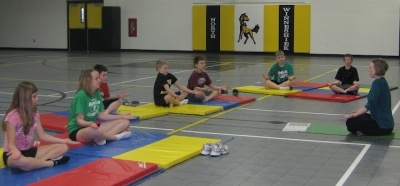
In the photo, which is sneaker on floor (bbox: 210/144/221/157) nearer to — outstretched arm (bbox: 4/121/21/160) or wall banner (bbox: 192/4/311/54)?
outstretched arm (bbox: 4/121/21/160)

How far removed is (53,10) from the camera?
33.8 meters

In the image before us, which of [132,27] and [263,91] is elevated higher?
[132,27]

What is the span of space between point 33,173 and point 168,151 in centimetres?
180

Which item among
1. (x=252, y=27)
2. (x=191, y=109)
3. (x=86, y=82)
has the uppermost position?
(x=252, y=27)

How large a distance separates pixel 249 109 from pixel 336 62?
1377cm

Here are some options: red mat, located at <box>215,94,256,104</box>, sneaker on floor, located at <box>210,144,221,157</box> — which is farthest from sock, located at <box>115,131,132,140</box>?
red mat, located at <box>215,94,256,104</box>

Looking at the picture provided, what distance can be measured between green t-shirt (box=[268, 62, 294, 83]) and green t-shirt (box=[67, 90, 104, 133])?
7.00 meters

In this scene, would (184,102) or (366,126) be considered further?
(184,102)

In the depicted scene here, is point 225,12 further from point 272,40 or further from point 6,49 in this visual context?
point 6,49

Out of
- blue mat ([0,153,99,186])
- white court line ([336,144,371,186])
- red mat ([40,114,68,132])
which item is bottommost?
white court line ([336,144,371,186])

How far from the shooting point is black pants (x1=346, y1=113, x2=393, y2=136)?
28.8 feet

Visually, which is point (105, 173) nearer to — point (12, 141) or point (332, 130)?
point (12, 141)

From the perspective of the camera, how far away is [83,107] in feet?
25.7

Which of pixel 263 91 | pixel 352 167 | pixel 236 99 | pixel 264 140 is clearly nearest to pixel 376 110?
pixel 264 140
